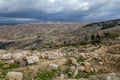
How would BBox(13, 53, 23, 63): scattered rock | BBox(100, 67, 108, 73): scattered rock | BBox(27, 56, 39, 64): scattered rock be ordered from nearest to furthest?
BBox(27, 56, 39, 64): scattered rock
BBox(100, 67, 108, 73): scattered rock
BBox(13, 53, 23, 63): scattered rock

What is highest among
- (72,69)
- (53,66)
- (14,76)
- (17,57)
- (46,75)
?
(17,57)

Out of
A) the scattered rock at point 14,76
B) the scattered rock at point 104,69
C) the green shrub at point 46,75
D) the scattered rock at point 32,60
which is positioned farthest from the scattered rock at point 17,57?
the scattered rock at point 104,69

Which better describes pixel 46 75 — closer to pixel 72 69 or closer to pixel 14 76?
pixel 72 69

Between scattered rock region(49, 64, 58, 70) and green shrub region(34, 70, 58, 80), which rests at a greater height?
scattered rock region(49, 64, 58, 70)

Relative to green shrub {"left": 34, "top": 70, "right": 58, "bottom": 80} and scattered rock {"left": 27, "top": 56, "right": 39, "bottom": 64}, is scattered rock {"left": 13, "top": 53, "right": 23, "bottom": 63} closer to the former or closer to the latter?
scattered rock {"left": 27, "top": 56, "right": 39, "bottom": 64}

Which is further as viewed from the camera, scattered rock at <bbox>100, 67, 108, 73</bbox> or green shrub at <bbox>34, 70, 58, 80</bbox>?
scattered rock at <bbox>100, 67, 108, 73</bbox>

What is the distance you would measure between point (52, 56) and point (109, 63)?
203 inches

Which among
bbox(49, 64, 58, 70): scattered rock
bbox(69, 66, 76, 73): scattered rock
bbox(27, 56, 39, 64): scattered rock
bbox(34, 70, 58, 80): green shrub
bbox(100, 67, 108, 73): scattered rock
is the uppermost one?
bbox(27, 56, 39, 64): scattered rock

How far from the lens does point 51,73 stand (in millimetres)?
22312

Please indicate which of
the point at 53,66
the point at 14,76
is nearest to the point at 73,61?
the point at 53,66

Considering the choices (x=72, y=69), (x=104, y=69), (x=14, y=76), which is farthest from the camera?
(x=104, y=69)

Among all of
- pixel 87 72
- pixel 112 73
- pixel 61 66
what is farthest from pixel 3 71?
pixel 112 73

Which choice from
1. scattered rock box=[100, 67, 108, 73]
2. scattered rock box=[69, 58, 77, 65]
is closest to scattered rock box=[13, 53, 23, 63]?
scattered rock box=[69, 58, 77, 65]

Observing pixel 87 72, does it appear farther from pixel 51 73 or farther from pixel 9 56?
pixel 9 56
